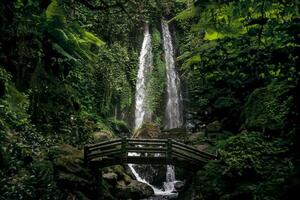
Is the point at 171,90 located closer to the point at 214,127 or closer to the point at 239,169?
the point at 214,127

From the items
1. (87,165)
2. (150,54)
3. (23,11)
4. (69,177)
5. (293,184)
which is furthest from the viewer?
(150,54)

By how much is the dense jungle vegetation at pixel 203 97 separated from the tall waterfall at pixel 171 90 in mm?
8168

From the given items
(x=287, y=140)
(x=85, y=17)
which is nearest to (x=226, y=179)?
(x=287, y=140)

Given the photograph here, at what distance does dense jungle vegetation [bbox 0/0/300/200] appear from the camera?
3361 millimetres

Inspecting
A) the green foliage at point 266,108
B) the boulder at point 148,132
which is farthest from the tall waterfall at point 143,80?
the green foliage at point 266,108

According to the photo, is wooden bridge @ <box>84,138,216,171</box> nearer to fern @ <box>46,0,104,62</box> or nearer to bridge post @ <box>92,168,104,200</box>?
bridge post @ <box>92,168,104,200</box>

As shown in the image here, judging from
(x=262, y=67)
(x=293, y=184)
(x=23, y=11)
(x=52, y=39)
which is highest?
(x=52, y=39)

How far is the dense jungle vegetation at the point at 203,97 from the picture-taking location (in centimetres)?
336

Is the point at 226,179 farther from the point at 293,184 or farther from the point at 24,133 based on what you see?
the point at 293,184

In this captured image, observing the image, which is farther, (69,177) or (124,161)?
(124,161)

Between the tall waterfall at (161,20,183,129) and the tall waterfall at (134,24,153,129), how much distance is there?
1353mm

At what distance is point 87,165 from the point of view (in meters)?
13.2

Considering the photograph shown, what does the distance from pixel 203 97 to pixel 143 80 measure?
14477 millimetres

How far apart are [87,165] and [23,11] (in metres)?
8.38
